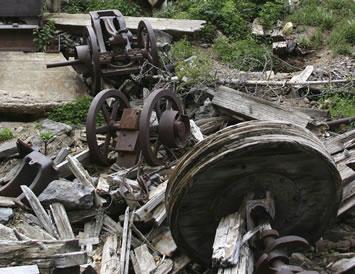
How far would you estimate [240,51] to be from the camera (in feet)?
28.0

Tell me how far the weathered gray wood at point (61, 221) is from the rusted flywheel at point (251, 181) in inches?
44.4

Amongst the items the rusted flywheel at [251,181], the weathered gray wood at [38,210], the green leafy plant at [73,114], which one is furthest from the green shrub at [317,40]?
the weathered gray wood at [38,210]

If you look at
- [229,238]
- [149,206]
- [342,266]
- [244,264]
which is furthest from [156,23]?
[244,264]

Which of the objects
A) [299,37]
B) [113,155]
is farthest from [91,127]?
[299,37]

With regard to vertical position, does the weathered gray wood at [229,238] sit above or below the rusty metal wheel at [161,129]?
above

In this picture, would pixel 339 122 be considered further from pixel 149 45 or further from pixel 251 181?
pixel 149 45

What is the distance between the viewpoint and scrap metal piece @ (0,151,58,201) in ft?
16.1

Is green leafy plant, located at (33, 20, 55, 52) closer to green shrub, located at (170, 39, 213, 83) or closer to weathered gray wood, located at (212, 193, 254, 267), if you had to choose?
green shrub, located at (170, 39, 213, 83)

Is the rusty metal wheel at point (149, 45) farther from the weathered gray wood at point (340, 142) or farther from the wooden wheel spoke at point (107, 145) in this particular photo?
the weathered gray wood at point (340, 142)

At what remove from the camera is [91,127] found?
5.49 metres

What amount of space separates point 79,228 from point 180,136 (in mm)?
1473

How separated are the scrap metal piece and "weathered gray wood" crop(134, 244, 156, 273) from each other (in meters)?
1.24

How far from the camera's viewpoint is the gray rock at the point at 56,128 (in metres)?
6.40

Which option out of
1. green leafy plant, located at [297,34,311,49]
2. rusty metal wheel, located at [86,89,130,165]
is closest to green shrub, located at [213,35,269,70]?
green leafy plant, located at [297,34,311,49]
